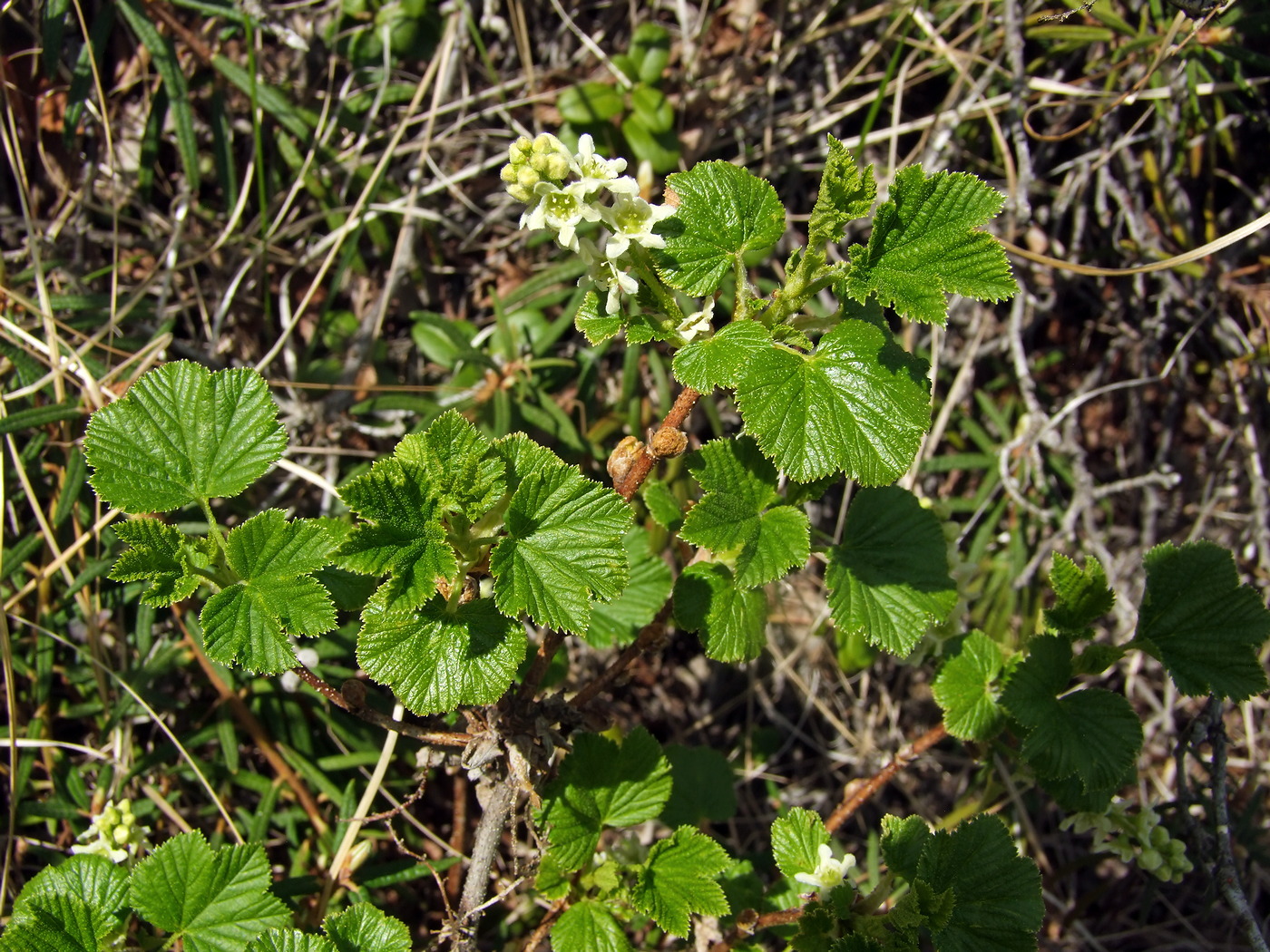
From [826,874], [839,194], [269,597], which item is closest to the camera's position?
[839,194]

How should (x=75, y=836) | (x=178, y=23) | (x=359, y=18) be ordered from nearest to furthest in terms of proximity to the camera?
(x=75, y=836)
(x=178, y=23)
(x=359, y=18)

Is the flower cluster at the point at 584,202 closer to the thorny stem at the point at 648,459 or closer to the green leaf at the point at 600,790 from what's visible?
the thorny stem at the point at 648,459

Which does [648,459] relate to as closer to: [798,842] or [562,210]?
[562,210]

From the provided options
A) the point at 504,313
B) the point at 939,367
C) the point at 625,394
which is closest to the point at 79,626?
the point at 504,313

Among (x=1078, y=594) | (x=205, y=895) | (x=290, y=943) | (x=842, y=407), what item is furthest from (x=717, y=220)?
(x=205, y=895)

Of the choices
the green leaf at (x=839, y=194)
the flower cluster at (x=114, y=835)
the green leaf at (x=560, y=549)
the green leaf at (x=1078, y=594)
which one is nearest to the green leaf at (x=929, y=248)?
the green leaf at (x=839, y=194)

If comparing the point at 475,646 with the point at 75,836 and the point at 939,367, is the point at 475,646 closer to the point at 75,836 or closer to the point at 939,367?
the point at 75,836
